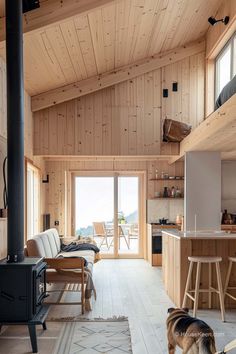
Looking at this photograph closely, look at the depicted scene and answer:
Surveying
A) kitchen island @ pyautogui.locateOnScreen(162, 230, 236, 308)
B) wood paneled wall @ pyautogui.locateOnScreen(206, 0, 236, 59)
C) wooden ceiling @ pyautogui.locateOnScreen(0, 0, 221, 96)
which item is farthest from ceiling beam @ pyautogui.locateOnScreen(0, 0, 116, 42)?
kitchen island @ pyautogui.locateOnScreen(162, 230, 236, 308)

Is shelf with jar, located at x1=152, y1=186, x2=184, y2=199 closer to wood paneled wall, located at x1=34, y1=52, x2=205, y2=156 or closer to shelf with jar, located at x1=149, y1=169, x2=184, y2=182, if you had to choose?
shelf with jar, located at x1=149, y1=169, x2=184, y2=182

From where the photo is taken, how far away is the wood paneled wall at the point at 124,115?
6566 millimetres

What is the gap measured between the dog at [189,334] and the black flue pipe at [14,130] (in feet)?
5.16

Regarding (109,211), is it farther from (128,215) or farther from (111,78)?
(111,78)

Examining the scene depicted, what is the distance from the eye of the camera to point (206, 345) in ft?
7.80

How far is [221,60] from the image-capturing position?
245 inches

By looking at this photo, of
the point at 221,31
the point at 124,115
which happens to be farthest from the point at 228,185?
the point at 221,31

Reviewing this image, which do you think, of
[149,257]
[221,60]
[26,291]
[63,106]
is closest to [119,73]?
[63,106]

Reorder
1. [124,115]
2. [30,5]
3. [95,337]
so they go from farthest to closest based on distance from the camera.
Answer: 1. [124,115]
2. [30,5]
3. [95,337]

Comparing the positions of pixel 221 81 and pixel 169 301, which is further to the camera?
pixel 221 81

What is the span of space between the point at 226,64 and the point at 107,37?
6.99 ft

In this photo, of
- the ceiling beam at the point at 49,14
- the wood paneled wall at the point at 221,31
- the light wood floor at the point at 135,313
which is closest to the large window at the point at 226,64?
the wood paneled wall at the point at 221,31

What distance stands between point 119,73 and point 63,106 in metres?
1.18

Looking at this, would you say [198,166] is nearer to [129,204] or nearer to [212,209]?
[212,209]
